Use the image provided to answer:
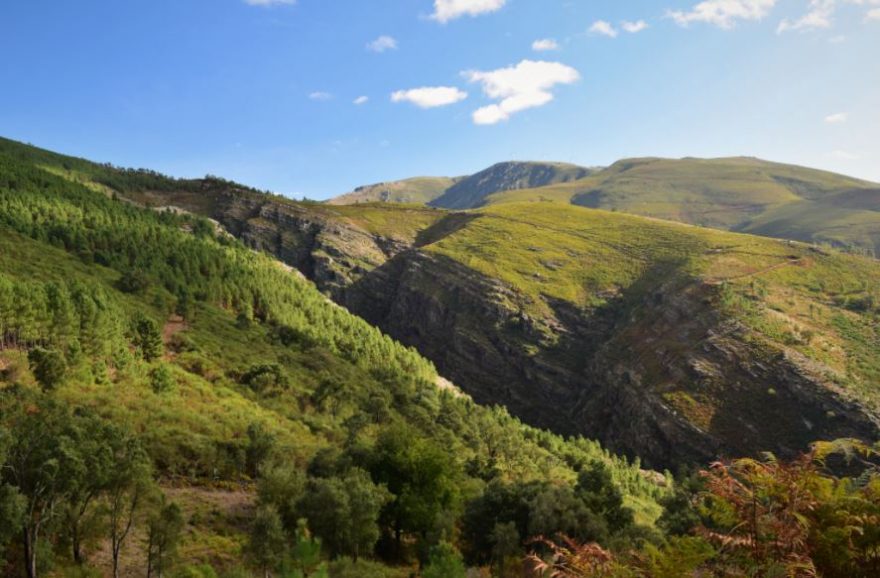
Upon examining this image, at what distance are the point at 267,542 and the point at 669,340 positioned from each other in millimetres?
128731

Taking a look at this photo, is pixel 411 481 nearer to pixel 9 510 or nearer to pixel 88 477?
pixel 88 477

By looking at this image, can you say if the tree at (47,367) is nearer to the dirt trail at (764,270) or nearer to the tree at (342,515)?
the tree at (342,515)

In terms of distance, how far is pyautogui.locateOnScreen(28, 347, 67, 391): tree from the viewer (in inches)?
1912

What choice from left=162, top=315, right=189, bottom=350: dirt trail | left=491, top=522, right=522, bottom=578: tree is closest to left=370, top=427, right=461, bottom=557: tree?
left=491, top=522, right=522, bottom=578: tree

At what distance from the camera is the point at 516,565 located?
3600 centimetres

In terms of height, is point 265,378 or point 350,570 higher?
point 350,570

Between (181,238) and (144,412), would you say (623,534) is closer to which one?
(144,412)

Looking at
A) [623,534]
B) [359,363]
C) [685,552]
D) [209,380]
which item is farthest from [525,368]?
[685,552]

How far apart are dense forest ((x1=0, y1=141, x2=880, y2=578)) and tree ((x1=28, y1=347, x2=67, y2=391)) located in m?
0.13

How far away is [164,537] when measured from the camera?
26922mm

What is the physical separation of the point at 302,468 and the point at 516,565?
71.2 ft

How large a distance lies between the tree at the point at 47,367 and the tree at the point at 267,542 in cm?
3238

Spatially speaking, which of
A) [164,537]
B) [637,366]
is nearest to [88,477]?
[164,537]

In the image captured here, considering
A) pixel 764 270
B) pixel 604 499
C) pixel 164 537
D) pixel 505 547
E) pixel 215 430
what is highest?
pixel 764 270
